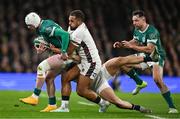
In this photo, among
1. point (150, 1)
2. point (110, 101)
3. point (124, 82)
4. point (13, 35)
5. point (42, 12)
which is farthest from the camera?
point (150, 1)

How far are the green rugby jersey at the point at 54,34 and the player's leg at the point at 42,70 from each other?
305mm

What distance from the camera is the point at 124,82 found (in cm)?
2519

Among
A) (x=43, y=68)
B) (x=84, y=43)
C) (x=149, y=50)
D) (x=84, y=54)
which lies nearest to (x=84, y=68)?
(x=84, y=54)

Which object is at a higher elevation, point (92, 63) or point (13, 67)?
point (92, 63)

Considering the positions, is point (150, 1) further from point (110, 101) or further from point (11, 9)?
point (110, 101)

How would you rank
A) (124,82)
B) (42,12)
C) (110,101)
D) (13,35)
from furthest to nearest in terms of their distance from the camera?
(42,12)
(13,35)
(124,82)
(110,101)

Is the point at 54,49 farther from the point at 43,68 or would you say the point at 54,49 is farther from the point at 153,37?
the point at 153,37

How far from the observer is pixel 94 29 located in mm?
29719

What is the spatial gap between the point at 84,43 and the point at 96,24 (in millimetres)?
16924

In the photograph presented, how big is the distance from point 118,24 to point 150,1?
2.76 m

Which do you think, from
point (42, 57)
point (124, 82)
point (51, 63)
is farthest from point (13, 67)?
point (51, 63)

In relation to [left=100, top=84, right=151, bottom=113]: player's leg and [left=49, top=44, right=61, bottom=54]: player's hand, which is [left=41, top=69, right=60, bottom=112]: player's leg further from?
[left=100, top=84, right=151, bottom=113]: player's leg

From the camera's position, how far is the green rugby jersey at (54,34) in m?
13.3

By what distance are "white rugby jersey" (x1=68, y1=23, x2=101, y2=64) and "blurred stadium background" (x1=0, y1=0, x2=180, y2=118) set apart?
10.8 meters
